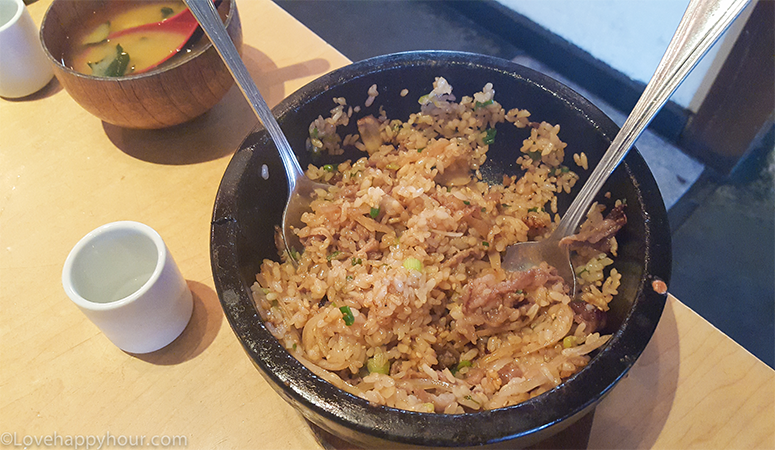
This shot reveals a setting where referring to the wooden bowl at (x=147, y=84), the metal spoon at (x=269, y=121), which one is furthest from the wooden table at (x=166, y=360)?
the metal spoon at (x=269, y=121)

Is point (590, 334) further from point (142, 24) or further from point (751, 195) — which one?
point (751, 195)

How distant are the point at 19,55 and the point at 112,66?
0.40 meters

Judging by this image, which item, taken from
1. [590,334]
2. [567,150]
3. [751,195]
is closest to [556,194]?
[567,150]

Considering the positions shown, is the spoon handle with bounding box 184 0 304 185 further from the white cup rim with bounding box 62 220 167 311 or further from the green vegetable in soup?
the green vegetable in soup

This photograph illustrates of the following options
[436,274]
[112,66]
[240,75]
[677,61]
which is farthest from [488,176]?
[112,66]

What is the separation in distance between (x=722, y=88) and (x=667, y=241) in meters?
2.19

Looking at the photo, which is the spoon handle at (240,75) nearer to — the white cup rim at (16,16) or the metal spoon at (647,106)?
the metal spoon at (647,106)

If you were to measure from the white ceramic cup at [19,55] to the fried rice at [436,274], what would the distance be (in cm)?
118

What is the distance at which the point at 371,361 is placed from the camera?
1.21 metres

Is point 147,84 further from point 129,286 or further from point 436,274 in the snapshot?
point 436,274

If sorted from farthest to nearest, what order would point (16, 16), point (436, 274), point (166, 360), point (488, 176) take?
1. point (16, 16)
2. point (488, 176)
3. point (166, 360)
4. point (436, 274)

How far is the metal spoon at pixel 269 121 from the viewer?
1.32 meters

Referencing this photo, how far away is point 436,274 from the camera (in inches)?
50.3

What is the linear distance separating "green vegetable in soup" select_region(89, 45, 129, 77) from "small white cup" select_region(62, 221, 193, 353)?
2.17ft
